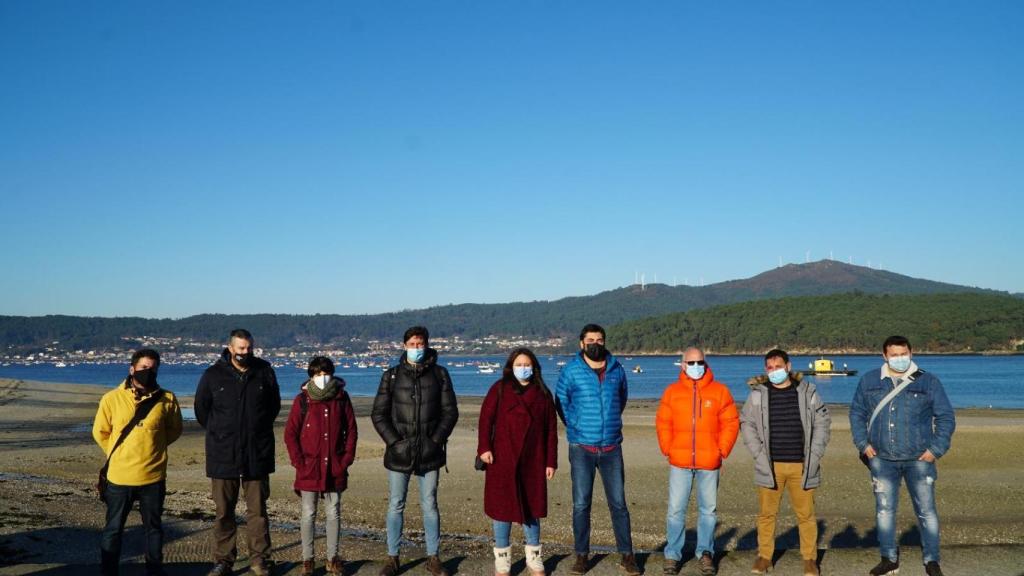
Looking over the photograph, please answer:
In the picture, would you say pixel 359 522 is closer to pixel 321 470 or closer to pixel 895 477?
pixel 321 470

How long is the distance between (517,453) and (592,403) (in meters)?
0.85

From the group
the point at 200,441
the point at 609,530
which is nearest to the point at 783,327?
the point at 200,441

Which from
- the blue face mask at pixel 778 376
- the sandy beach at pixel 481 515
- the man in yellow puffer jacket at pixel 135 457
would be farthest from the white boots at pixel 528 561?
the man in yellow puffer jacket at pixel 135 457

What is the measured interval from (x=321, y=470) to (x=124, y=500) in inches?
66.7

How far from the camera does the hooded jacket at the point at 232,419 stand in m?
8.18

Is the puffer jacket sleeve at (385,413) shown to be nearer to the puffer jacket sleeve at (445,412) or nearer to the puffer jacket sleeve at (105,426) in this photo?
the puffer jacket sleeve at (445,412)

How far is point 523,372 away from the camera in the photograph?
26.4ft

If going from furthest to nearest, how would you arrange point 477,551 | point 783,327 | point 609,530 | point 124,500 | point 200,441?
point 783,327, point 200,441, point 609,530, point 477,551, point 124,500

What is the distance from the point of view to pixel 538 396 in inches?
320

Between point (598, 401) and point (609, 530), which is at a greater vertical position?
point (598, 401)

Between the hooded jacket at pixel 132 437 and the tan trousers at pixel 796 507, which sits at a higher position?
the hooded jacket at pixel 132 437

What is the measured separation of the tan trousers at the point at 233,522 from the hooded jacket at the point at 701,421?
372 centimetres

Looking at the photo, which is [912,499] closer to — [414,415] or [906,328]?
[414,415]

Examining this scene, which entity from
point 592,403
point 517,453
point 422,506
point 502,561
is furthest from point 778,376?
point 422,506
